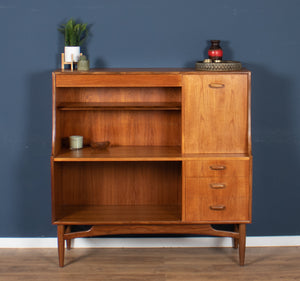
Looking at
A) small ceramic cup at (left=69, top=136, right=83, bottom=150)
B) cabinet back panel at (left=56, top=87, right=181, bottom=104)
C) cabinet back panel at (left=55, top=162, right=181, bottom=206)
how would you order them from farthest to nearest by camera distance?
cabinet back panel at (left=55, top=162, right=181, bottom=206)
cabinet back panel at (left=56, top=87, right=181, bottom=104)
small ceramic cup at (left=69, top=136, right=83, bottom=150)

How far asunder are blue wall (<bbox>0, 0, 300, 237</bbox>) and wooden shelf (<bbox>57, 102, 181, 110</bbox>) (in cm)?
28

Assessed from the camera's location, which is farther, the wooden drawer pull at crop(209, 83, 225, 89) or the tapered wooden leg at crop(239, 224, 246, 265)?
the tapered wooden leg at crop(239, 224, 246, 265)

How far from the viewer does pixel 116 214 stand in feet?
13.0

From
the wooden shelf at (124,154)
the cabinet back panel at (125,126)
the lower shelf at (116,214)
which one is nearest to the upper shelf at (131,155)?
the wooden shelf at (124,154)

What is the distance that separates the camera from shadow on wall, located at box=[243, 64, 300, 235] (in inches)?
163

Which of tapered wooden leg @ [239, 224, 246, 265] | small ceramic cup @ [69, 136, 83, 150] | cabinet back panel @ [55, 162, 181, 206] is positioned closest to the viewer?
tapered wooden leg @ [239, 224, 246, 265]

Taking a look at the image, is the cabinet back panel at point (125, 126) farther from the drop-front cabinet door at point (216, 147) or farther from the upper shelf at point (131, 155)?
the drop-front cabinet door at point (216, 147)

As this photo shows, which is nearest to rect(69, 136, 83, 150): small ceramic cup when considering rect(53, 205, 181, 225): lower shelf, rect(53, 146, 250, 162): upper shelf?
rect(53, 146, 250, 162): upper shelf

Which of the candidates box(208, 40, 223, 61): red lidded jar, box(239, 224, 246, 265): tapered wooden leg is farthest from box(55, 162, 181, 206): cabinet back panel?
box(208, 40, 223, 61): red lidded jar

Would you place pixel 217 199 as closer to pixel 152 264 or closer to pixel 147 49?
pixel 152 264

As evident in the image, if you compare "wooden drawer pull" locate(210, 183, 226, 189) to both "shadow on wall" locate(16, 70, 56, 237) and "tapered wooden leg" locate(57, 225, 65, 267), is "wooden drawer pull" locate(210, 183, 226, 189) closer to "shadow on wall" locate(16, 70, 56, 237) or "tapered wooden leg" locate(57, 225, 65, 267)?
"tapered wooden leg" locate(57, 225, 65, 267)

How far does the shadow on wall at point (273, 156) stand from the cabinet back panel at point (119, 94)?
627 millimetres

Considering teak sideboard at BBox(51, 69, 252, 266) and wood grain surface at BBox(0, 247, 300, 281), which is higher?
teak sideboard at BBox(51, 69, 252, 266)

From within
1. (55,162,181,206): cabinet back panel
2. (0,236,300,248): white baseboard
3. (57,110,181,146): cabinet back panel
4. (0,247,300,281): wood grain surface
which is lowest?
(0,247,300,281): wood grain surface
